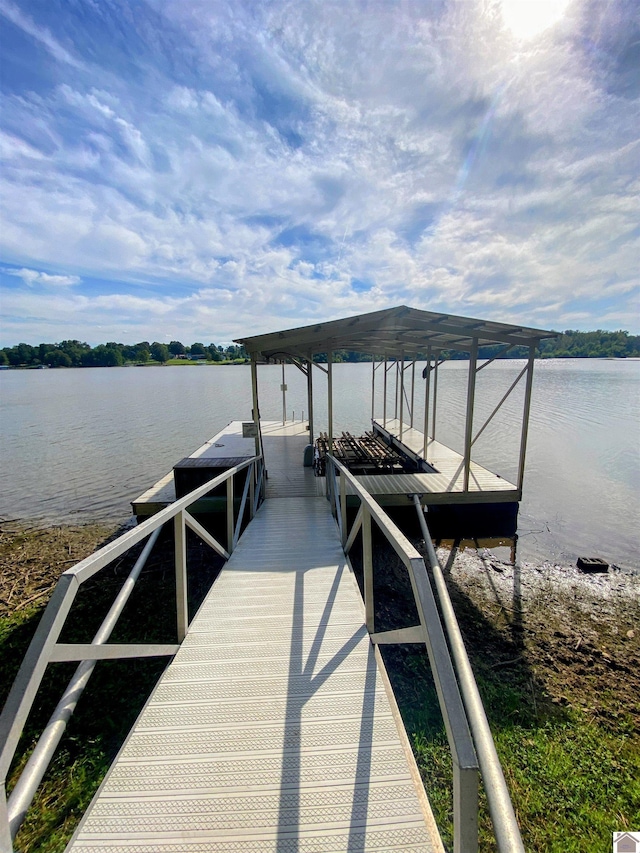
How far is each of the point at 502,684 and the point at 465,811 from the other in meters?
3.06

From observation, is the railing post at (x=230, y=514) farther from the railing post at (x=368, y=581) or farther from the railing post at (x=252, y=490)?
the railing post at (x=368, y=581)

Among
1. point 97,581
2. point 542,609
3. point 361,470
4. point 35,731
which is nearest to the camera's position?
point 35,731

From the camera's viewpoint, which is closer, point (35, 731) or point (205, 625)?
point (205, 625)

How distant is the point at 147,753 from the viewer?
181 centimetres

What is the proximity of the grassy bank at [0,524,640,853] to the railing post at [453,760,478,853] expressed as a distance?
1.66 m

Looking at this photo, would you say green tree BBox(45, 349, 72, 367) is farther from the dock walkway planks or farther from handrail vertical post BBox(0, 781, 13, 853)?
handrail vertical post BBox(0, 781, 13, 853)

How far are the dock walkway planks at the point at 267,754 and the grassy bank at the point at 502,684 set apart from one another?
3.57ft

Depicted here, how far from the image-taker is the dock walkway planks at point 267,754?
1.49 metres

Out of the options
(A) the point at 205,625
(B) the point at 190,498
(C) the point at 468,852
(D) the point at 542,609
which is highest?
(B) the point at 190,498

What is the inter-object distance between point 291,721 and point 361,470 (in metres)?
6.62

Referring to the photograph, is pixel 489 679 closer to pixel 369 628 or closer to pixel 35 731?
pixel 369 628

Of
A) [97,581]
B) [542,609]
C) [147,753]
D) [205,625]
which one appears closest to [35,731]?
[205,625]

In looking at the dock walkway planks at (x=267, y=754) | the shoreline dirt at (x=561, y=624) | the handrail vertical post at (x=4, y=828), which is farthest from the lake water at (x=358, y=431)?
the handrail vertical post at (x=4, y=828)

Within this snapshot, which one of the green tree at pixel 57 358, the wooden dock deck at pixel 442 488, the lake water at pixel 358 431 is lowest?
the lake water at pixel 358 431
